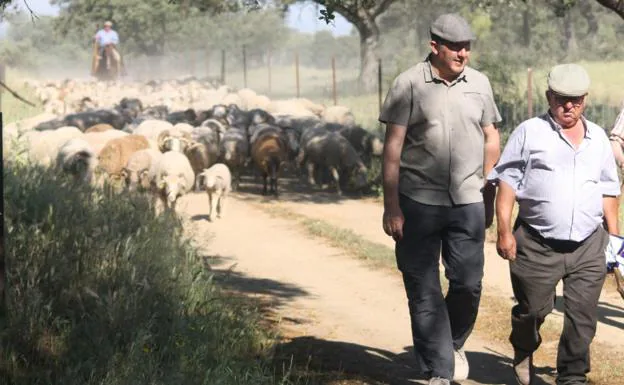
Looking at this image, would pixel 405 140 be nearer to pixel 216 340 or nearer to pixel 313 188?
pixel 216 340

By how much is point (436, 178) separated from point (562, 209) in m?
0.67

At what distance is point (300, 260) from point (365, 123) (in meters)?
17.9

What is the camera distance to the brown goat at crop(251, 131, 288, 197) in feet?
65.2

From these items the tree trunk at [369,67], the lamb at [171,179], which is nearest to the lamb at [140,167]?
the lamb at [171,179]

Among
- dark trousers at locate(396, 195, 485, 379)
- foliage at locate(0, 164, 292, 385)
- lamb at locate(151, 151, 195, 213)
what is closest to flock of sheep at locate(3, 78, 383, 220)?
lamb at locate(151, 151, 195, 213)

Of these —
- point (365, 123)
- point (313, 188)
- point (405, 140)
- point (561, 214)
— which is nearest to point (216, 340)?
point (405, 140)

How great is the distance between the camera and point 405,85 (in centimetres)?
612

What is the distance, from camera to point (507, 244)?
6.12 meters

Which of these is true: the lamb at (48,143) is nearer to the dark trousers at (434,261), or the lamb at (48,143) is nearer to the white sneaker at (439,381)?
Result: the dark trousers at (434,261)

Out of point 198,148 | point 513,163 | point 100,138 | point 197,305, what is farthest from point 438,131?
point 100,138

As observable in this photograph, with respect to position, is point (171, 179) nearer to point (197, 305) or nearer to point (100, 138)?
point (100, 138)

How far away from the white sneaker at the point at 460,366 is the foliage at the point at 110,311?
1.08 metres

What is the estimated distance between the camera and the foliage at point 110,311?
234 inches

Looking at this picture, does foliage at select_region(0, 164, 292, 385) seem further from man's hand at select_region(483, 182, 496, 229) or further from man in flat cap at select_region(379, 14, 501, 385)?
man's hand at select_region(483, 182, 496, 229)
